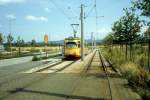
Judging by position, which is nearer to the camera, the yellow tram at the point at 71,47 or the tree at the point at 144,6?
the tree at the point at 144,6

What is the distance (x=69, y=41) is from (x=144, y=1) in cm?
3012

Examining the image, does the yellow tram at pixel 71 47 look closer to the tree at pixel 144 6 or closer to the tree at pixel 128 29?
the tree at pixel 128 29

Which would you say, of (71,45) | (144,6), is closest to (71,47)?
(71,45)

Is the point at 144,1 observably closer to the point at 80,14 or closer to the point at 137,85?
the point at 137,85

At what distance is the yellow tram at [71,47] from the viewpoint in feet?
157

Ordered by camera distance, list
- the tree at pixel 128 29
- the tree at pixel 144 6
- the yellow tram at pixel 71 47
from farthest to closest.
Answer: the yellow tram at pixel 71 47 < the tree at pixel 128 29 < the tree at pixel 144 6

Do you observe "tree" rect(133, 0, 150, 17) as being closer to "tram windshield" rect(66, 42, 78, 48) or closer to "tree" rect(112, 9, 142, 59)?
"tree" rect(112, 9, 142, 59)

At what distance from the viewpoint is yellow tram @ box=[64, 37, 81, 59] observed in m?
47.8

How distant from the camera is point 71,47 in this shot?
47.8 m

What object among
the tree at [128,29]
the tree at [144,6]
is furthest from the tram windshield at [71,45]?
the tree at [144,6]

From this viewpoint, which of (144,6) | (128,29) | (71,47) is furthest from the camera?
(71,47)

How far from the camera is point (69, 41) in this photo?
1889 inches

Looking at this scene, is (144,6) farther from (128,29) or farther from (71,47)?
(71,47)

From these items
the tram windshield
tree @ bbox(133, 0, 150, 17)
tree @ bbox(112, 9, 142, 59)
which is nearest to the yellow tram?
the tram windshield
